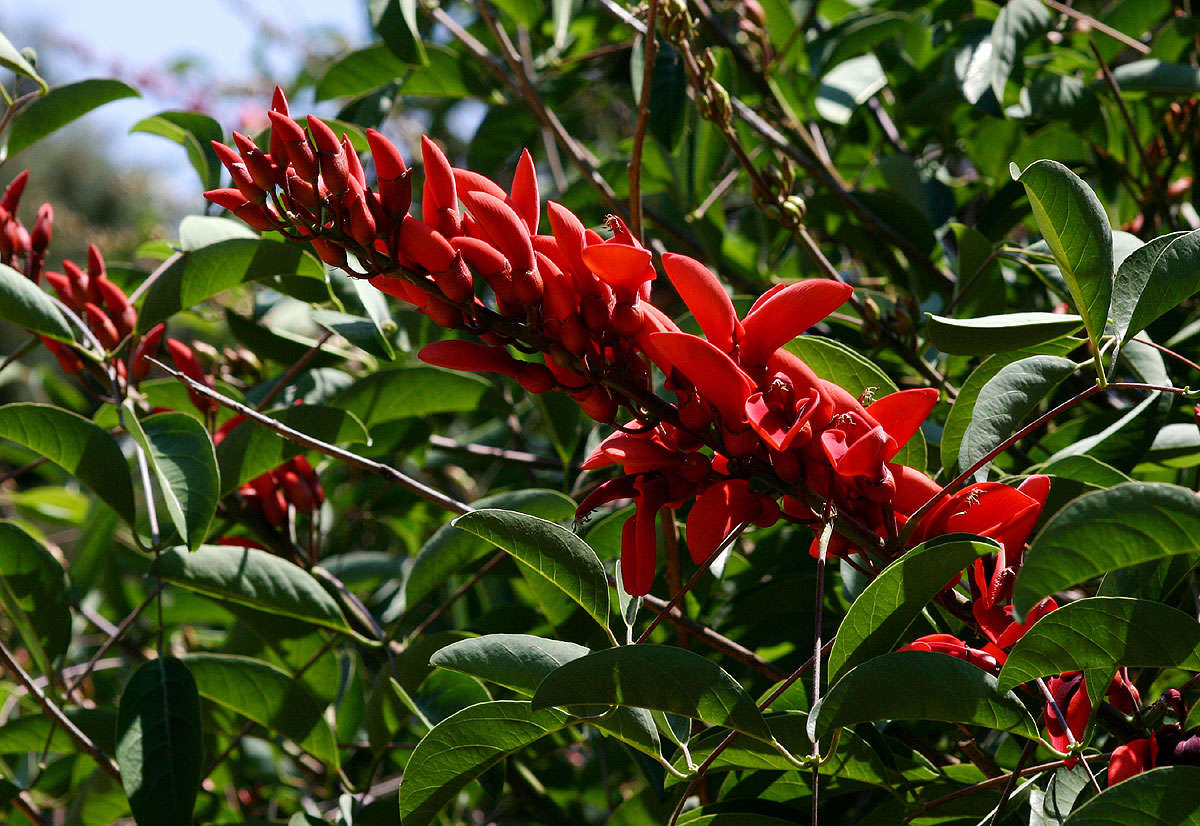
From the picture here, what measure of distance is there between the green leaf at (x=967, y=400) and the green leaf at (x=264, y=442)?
2.06 feet

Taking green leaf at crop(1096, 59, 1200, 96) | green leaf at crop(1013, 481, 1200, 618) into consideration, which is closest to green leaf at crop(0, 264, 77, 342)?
green leaf at crop(1013, 481, 1200, 618)

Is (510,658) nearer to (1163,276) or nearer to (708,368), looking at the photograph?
(708,368)

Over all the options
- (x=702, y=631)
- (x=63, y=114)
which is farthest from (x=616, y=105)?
(x=702, y=631)

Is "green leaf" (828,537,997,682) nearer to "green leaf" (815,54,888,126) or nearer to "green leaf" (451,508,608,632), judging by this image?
"green leaf" (451,508,608,632)

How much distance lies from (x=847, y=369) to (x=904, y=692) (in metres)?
0.34

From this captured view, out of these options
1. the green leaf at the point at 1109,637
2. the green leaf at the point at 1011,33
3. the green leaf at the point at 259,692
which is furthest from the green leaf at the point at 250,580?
the green leaf at the point at 1011,33

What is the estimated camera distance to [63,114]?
1.29 metres

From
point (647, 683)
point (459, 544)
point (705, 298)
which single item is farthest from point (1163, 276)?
point (459, 544)

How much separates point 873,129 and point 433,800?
4.75 ft

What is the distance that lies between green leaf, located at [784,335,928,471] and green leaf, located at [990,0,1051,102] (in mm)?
581

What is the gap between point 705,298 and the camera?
69cm

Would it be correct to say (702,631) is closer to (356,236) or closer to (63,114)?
(356,236)

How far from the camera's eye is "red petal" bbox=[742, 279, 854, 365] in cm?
68

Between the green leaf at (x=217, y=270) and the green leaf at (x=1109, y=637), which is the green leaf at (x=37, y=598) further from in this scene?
the green leaf at (x=1109, y=637)
